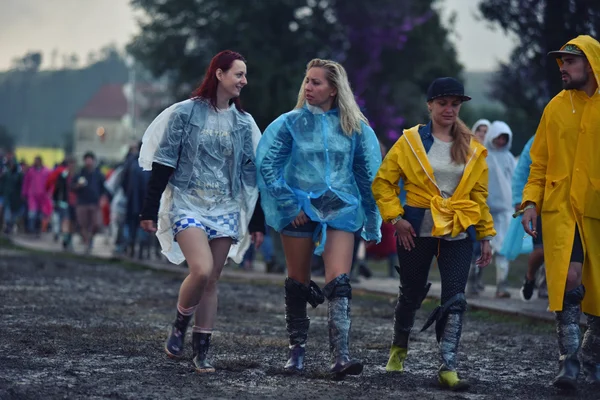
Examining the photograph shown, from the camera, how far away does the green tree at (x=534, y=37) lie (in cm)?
2072

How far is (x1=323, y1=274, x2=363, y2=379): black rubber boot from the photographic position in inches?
278

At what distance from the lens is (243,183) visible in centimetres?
785

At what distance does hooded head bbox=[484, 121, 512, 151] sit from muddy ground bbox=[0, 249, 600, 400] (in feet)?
7.46

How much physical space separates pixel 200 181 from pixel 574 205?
2.32 meters

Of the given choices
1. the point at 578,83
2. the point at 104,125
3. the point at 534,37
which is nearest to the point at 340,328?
the point at 578,83

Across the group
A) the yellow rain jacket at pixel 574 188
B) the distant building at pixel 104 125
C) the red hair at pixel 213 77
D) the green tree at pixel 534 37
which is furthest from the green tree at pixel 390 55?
the distant building at pixel 104 125

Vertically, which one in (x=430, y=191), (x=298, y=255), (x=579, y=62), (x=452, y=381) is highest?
(x=579, y=62)

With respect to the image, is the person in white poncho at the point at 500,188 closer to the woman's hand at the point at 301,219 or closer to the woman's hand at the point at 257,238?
the woman's hand at the point at 257,238

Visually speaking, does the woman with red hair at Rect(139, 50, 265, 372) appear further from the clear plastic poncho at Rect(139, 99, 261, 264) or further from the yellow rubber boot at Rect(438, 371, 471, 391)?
the yellow rubber boot at Rect(438, 371, 471, 391)

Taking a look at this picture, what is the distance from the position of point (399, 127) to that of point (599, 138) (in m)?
30.6

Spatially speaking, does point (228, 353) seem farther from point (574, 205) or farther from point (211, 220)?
point (574, 205)

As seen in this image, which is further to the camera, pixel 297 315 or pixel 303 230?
pixel 297 315

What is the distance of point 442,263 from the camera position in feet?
23.8

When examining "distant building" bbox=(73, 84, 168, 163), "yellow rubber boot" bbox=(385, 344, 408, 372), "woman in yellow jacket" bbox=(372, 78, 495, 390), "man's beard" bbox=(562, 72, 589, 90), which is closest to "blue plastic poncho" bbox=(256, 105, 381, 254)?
"woman in yellow jacket" bbox=(372, 78, 495, 390)
